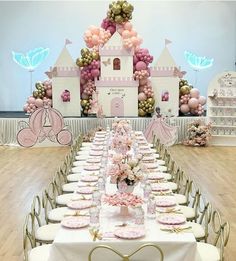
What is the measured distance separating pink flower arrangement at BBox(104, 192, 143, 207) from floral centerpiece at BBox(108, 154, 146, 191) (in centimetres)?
11

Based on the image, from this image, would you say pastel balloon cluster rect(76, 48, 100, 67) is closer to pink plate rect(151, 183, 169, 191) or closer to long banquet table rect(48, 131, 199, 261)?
pink plate rect(151, 183, 169, 191)

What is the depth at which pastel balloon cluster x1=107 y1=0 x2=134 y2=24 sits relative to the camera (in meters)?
11.6

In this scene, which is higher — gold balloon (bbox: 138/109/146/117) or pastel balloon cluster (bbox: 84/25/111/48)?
pastel balloon cluster (bbox: 84/25/111/48)

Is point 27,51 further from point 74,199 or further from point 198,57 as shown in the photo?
point 74,199

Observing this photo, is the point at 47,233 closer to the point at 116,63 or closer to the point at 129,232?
the point at 129,232

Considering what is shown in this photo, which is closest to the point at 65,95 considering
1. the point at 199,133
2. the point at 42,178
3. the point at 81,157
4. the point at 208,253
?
the point at 199,133

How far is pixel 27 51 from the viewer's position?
14078 mm

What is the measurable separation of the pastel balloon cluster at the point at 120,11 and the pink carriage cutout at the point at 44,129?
272 centimetres

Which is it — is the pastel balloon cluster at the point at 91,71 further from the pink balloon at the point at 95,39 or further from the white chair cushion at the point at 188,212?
the white chair cushion at the point at 188,212

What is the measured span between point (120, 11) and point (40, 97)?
9.25ft

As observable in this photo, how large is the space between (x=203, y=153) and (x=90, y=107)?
2937mm

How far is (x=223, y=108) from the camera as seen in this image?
11.7 m

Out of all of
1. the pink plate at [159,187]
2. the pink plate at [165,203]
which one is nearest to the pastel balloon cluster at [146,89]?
the pink plate at [159,187]

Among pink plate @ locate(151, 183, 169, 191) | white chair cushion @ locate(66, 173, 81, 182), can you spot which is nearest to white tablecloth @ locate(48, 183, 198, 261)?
pink plate @ locate(151, 183, 169, 191)
